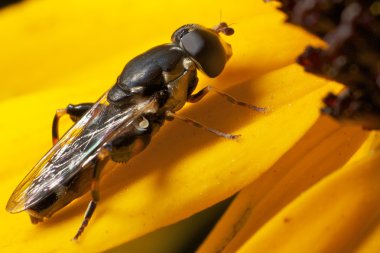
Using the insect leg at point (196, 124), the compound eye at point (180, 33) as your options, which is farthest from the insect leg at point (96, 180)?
the compound eye at point (180, 33)

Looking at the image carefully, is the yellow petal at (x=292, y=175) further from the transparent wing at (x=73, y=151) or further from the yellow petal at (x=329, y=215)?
the transparent wing at (x=73, y=151)

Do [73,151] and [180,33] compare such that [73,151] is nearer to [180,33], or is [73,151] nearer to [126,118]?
[126,118]

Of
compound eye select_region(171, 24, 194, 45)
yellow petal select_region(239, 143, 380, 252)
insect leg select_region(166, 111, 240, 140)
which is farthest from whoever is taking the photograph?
compound eye select_region(171, 24, 194, 45)

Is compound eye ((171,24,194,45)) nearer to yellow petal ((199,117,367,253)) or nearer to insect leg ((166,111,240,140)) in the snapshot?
insect leg ((166,111,240,140))

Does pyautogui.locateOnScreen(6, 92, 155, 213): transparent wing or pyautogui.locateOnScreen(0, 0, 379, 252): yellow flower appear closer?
pyautogui.locateOnScreen(0, 0, 379, 252): yellow flower

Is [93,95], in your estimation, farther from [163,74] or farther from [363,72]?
[363,72]

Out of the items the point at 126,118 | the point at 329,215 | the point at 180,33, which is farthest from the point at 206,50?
the point at 329,215

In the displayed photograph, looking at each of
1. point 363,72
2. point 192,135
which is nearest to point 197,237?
point 192,135

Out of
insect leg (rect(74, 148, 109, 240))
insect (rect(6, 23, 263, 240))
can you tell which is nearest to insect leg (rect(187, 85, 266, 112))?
insect (rect(6, 23, 263, 240))
